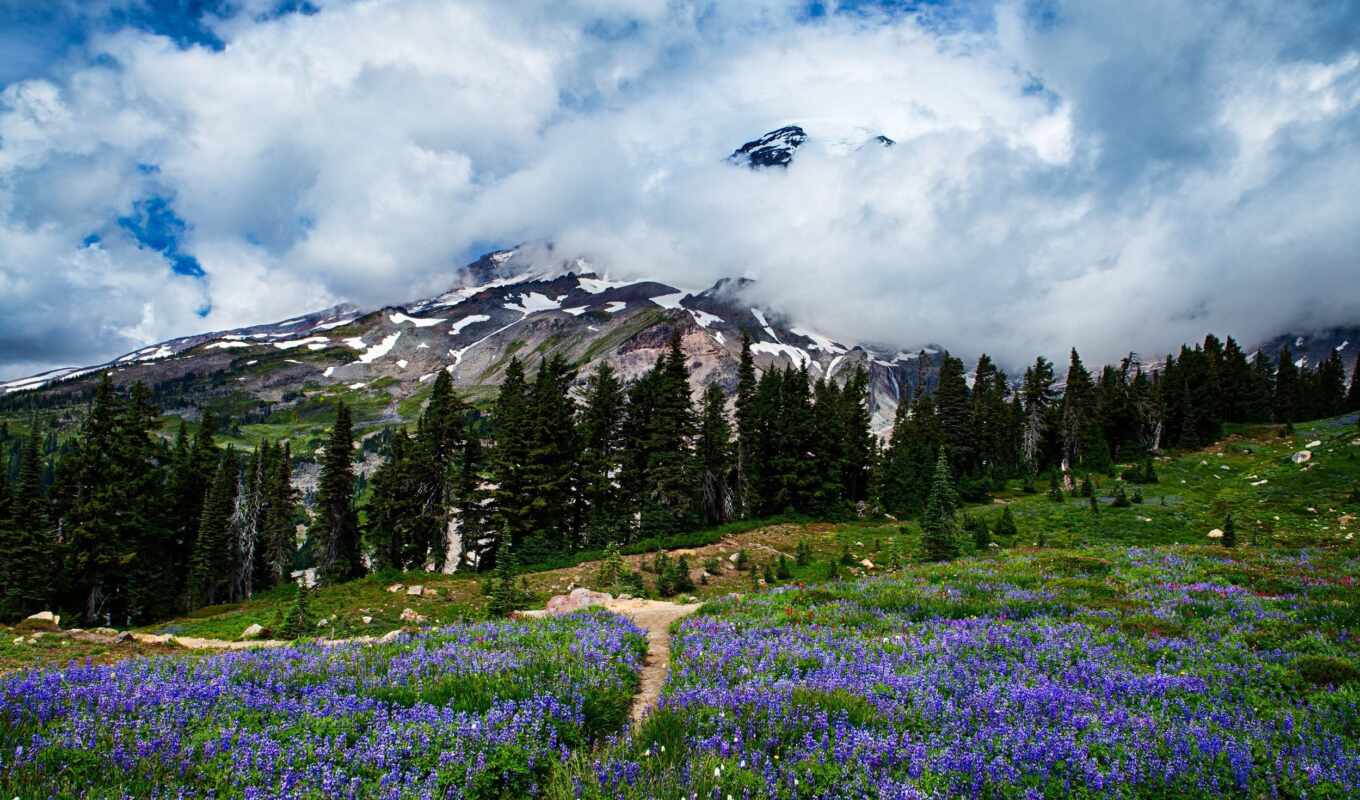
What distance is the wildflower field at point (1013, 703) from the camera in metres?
5.15

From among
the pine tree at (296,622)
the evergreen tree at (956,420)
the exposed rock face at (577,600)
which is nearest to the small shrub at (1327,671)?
the exposed rock face at (577,600)

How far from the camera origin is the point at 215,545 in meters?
54.8

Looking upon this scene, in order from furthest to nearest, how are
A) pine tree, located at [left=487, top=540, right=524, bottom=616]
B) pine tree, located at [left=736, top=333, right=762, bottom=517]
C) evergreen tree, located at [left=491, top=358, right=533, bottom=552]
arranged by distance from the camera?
pine tree, located at [left=736, top=333, right=762, bottom=517] → evergreen tree, located at [left=491, top=358, right=533, bottom=552] → pine tree, located at [left=487, top=540, right=524, bottom=616]

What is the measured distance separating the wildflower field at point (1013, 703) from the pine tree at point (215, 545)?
59304 millimetres

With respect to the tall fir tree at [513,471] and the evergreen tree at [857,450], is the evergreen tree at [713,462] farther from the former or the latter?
the evergreen tree at [857,450]

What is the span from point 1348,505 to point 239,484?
3250 inches

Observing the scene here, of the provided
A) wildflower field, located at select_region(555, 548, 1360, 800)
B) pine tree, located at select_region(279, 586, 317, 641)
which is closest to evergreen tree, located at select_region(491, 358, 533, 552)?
pine tree, located at select_region(279, 586, 317, 641)

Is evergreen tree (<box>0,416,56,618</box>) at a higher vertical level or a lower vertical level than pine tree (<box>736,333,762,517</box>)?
lower

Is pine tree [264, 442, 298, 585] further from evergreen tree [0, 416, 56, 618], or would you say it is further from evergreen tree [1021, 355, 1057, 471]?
evergreen tree [1021, 355, 1057, 471]

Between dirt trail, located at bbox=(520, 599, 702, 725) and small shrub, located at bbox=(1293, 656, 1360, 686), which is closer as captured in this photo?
small shrub, located at bbox=(1293, 656, 1360, 686)

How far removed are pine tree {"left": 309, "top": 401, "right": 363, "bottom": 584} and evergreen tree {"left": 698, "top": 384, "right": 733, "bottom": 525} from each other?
28.8 meters

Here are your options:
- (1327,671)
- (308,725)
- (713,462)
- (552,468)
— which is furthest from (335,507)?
(1327,671)

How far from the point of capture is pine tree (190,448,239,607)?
Result: 53.9 m

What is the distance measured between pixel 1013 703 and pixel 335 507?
5605 cm
